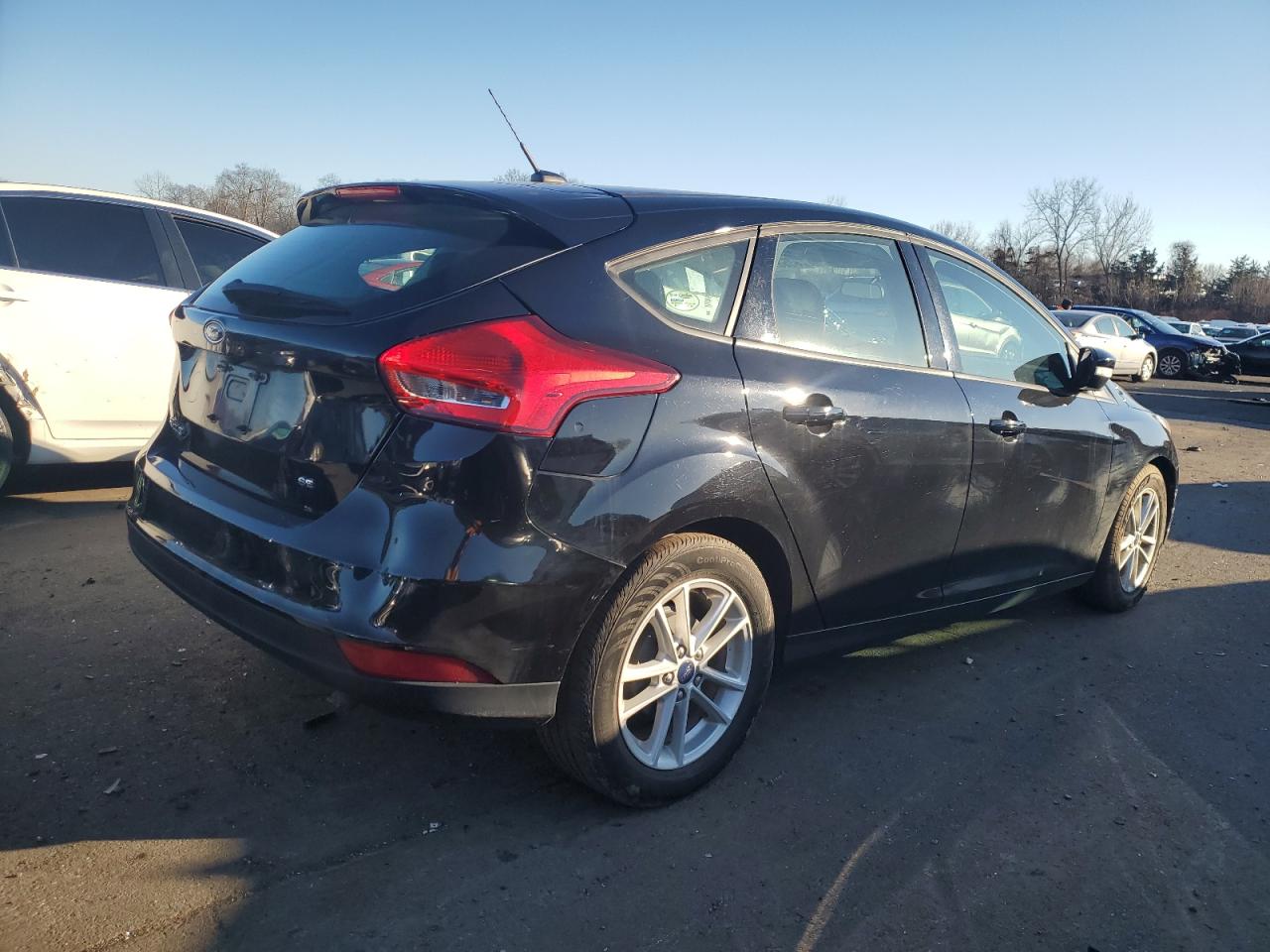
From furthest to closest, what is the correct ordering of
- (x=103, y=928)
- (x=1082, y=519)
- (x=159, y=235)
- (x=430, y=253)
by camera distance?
(x=159, y=235)
(x=1082, y=519)
(x=430, y=253)
(x=103, y=928)

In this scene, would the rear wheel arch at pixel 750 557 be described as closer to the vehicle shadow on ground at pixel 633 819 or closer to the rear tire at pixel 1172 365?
the vehicle shadow on ground at pixel 633 819

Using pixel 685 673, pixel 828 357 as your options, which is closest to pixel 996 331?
pixel 828 357

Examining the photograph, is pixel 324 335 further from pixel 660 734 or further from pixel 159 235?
pixel 159 235

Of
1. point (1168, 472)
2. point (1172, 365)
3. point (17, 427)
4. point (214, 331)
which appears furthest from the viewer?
point (1172, 365)

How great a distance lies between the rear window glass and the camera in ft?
8.34

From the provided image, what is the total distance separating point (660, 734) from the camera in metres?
2.84

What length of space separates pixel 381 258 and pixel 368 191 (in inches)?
15.1

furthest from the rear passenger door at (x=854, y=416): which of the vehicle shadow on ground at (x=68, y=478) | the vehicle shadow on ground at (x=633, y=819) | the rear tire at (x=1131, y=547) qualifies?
the vehicle shadow on ground at (x=68, y=478)

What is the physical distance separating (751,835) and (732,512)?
36.6 inches

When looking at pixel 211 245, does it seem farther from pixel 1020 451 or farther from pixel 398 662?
pixel 1020 451

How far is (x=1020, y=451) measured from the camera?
388 centimetres

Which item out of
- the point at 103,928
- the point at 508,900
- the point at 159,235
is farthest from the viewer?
the point at 159,235

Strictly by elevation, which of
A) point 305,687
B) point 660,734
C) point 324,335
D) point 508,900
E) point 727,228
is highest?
point 727,228

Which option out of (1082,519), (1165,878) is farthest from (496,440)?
(1082,519)
